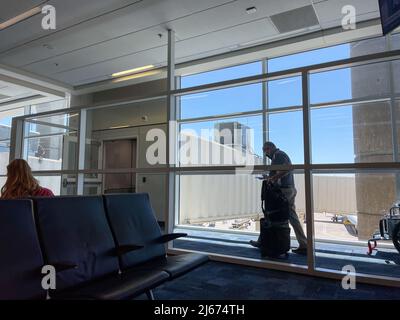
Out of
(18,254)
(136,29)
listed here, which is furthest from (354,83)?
(18,254)

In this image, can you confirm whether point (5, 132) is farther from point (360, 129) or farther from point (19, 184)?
point (360, 129)

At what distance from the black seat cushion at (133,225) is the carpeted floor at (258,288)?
38 centimetres

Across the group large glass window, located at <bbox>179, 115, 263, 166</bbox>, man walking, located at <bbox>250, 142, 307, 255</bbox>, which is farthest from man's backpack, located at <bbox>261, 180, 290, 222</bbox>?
large glass window, located at <bbox>179, 115, 263, 166</bbox>

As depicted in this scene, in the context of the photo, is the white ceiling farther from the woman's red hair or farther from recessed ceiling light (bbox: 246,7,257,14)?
the woman's red hair

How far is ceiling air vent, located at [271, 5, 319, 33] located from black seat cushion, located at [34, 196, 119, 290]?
11.1 feet

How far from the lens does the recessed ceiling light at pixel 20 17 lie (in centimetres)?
388

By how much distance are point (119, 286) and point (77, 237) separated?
479mm

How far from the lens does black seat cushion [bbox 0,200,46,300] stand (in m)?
1.56

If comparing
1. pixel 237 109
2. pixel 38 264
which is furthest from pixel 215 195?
pixel 38 264

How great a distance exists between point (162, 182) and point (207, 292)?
12.2ft

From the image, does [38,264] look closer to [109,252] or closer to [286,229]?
[109,252]

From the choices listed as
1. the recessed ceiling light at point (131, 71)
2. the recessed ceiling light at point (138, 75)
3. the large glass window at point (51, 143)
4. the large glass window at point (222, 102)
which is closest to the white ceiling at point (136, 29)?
the recessed ceiling light at point (131, 71)

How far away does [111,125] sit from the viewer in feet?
Result: 23.0
